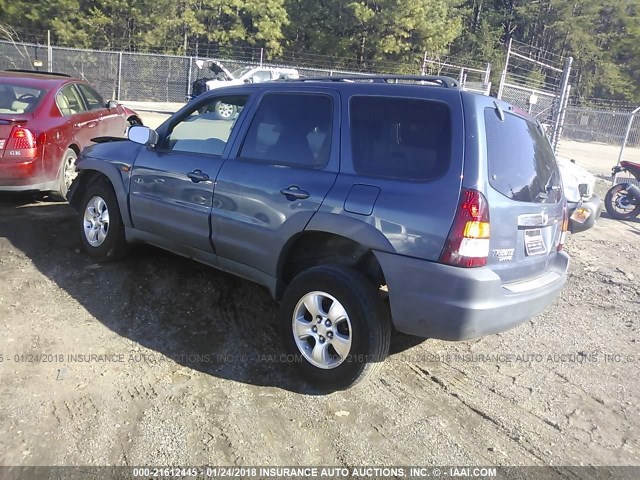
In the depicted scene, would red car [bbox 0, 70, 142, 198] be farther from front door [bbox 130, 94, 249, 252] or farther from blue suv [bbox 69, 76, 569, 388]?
blue suv [bbox 69, 76, 569, 388]

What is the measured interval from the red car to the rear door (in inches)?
210

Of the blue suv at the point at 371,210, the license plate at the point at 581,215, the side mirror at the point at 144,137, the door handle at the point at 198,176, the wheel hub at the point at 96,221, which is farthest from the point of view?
the license plate at the point at 581,215

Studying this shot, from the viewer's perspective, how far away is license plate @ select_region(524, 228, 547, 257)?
3404 millimetres

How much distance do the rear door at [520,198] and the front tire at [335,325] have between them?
77 cm

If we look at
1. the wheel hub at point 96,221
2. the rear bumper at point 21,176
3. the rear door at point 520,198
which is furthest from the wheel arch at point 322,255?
the rear bumper at point 21,176

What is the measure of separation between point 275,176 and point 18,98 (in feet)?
15.5

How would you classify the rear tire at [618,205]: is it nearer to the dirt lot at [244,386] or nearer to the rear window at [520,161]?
the dirt lot at [244,386]

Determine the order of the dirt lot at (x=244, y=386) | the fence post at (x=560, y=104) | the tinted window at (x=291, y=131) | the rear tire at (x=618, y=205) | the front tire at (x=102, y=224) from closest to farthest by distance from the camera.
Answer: the dirt lot at (x=244, y=386) → the tinted window at (x=291, y=131) → the front tire at (x=102, y=224) → the rear tire at (x=618, y=205) → the fence post at (x=560, y=104)

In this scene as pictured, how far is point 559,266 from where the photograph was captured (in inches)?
155

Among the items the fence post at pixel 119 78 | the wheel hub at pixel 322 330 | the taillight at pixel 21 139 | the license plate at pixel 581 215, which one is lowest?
the wheel hub at pixel 322 330

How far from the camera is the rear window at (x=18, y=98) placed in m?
6.61

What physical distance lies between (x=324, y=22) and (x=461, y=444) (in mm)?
37871

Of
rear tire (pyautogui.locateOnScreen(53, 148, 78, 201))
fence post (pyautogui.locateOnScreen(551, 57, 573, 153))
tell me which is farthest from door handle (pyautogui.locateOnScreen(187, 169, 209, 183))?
fence post (pyautogui.locateOnScreen(551, 57, 573, 153))

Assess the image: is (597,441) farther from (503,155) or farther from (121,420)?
(121,420)
